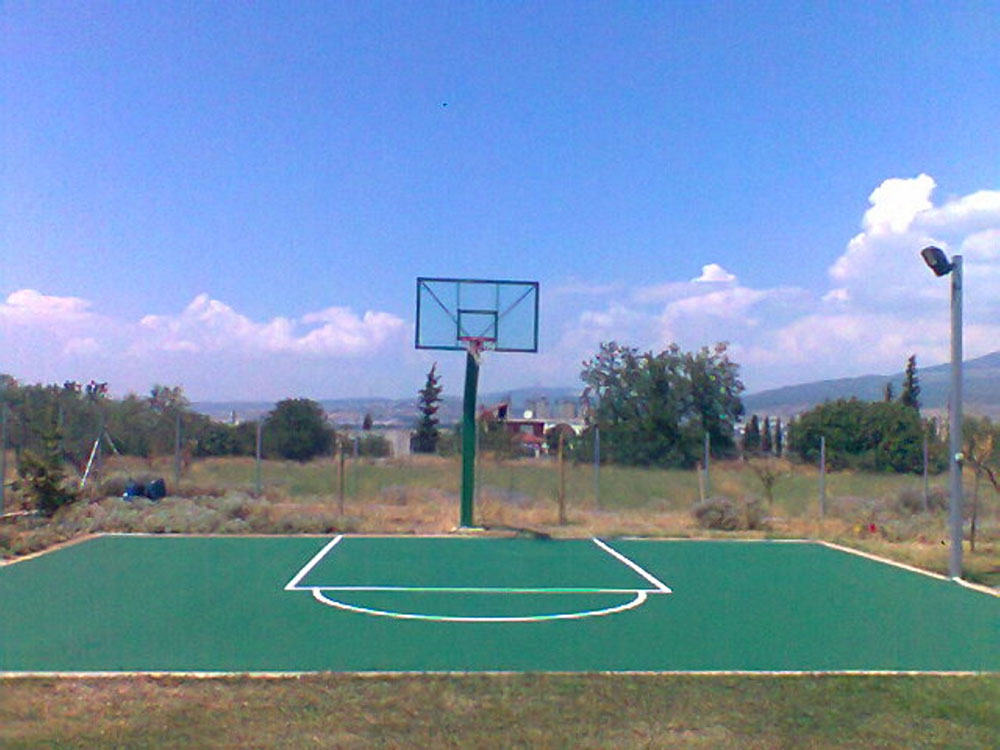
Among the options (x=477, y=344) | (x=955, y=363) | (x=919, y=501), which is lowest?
(x=919, y=501)

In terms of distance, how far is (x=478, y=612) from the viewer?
10961 mm

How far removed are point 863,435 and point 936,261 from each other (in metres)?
28.4

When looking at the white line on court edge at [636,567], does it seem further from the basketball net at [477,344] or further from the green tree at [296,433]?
the green tree at [296,433]

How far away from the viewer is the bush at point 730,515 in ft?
69.5

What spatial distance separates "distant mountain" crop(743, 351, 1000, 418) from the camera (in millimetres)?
67438

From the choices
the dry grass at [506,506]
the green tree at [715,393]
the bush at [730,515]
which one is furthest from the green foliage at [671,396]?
the bush at [730,515]

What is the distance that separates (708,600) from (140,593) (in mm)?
6352

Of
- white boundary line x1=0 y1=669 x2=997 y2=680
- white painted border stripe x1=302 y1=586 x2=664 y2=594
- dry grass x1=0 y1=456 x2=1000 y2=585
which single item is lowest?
white painted border stripe x1=302 y1=586 x2=664 y2=594

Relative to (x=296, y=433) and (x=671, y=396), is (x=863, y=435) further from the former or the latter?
(x=296, y=433)

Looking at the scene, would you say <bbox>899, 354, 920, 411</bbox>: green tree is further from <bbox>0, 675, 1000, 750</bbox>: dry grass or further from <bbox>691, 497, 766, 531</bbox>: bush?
<bbox>0, 675, 1000, 750</bbox>: dry grass

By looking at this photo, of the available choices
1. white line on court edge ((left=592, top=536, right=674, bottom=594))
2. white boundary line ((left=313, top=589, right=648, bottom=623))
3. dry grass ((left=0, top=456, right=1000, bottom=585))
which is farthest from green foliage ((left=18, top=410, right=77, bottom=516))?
white line on court edge ((left=592, top=536, right=674, bottom=594))

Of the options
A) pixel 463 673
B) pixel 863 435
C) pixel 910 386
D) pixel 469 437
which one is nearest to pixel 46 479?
pixel 469 437

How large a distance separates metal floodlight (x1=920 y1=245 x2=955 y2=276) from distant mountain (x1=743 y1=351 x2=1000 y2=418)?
49890 mm

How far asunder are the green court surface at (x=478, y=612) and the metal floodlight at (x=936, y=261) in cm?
391
